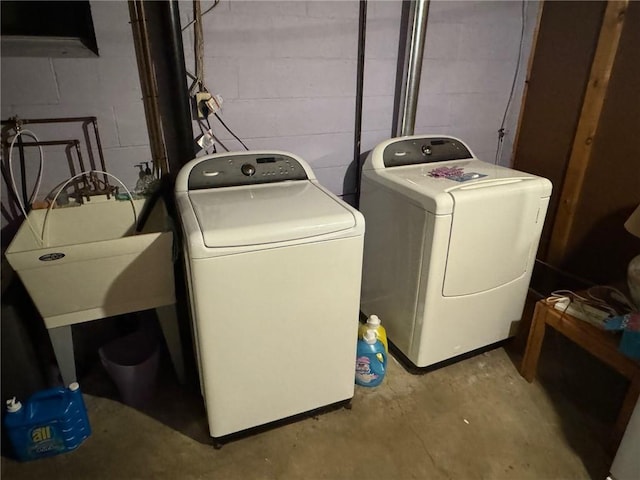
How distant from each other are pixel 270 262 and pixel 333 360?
490mm

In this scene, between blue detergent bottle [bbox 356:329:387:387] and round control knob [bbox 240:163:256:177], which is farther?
blue detergent bottle [bbox 356:329:387:387]

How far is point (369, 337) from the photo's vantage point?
68.7 inches

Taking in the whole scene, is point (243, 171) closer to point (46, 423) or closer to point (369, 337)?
point (369, 337)

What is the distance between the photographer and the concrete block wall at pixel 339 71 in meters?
1.75

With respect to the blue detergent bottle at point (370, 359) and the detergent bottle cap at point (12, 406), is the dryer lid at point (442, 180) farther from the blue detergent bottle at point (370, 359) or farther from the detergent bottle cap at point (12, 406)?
the detergent bottle cap at point (12, 406)

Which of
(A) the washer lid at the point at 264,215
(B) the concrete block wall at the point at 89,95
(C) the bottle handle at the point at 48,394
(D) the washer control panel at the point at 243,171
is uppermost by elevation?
(B) the concrete block wall at the point at 89,95

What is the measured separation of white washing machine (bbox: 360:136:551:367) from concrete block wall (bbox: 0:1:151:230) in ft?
3.33

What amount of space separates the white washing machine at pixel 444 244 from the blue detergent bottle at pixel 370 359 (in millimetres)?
154

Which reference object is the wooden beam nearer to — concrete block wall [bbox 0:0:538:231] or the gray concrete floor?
concrete block wall [bbox 0:0:538:231]

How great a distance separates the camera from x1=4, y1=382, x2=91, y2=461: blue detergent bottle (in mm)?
1400

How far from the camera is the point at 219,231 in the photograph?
3.94 feet

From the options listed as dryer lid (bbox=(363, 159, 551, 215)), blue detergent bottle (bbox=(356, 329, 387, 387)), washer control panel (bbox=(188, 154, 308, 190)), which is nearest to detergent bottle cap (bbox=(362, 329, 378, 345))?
blue detergent bottle (bbox=(356, 329, 387, 387))

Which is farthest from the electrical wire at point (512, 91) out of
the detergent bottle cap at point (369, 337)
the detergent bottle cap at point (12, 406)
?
the detergent bottle cap at point (12, 406)

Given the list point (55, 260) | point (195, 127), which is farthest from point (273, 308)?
point (195, 127)
